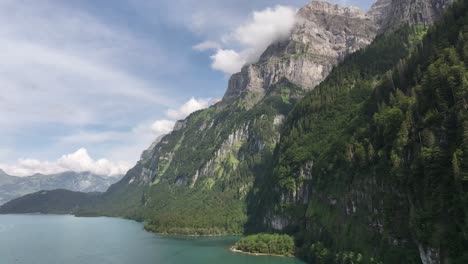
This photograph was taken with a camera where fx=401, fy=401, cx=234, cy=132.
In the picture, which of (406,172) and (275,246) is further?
(275,246)

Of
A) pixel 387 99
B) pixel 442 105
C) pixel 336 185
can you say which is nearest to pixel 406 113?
pixel 442 105

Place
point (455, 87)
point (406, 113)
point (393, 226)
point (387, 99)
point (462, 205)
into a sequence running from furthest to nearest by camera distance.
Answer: point (387, 99), point (406, 113), point (393, 226), point (455, 87), point (462, 205)

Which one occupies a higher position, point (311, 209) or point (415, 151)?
point (415, 151)

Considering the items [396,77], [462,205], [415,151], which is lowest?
[462,205]

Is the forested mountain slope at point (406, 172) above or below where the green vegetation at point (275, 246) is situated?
above

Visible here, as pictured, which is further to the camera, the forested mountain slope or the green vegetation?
the green vegetation

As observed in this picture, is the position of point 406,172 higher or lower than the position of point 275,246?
higher

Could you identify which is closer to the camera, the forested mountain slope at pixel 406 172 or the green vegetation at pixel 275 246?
the forested mountain slope at pixel 406 172

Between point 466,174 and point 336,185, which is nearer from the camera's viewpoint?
point 466,174

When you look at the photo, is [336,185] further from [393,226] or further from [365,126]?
[393,226]

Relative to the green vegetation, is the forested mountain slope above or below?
above

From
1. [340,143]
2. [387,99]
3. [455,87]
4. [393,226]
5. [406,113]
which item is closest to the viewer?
[455,87]
